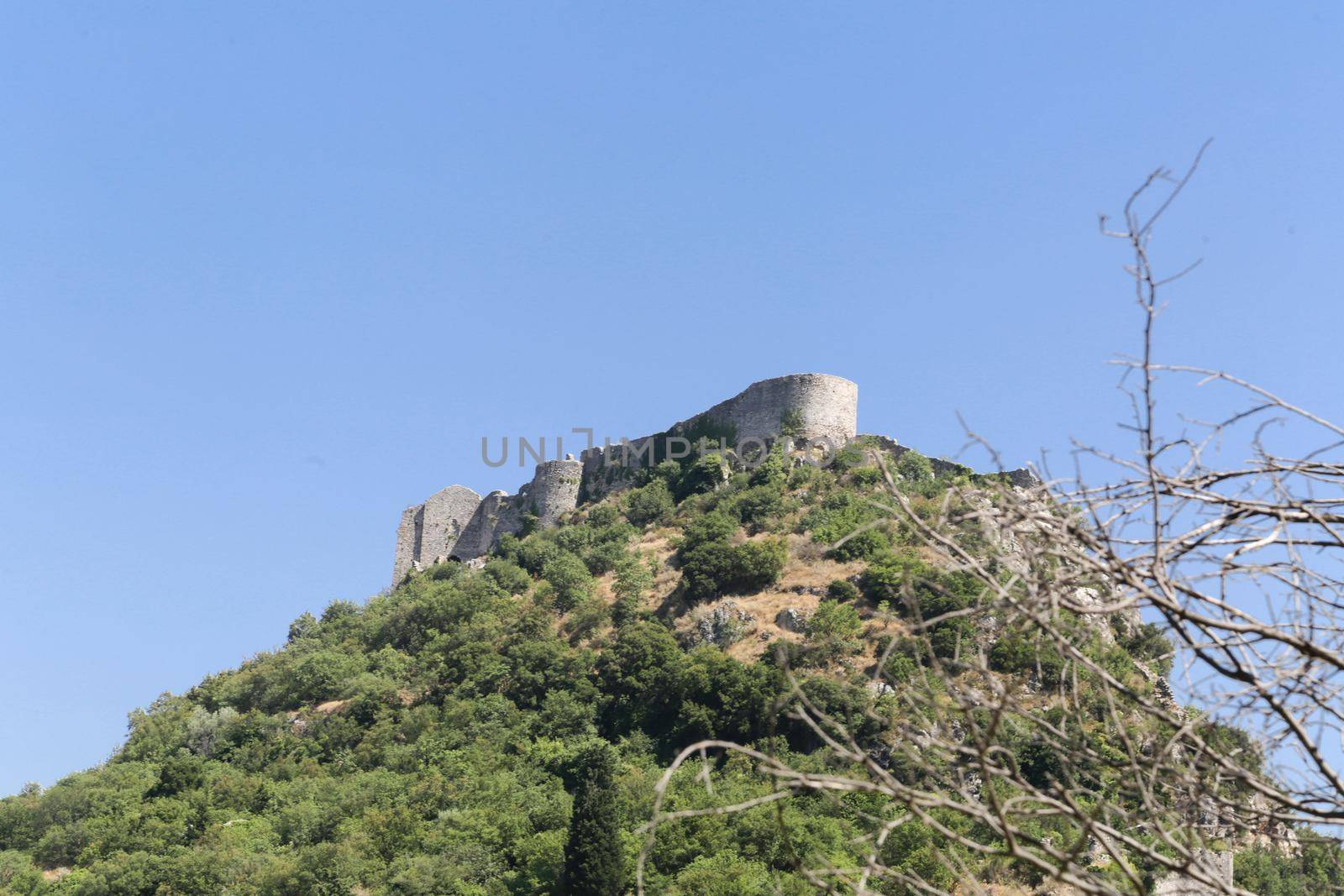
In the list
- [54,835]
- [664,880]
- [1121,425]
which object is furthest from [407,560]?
[1121,425]

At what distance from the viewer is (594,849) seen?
25.7m

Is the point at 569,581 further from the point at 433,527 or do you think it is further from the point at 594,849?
the point at 594,849

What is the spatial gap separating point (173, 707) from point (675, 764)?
4409 cm

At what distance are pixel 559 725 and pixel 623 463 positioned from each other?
52.7 ft

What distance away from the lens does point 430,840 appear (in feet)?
92.9

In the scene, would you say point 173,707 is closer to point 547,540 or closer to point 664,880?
point 547,540

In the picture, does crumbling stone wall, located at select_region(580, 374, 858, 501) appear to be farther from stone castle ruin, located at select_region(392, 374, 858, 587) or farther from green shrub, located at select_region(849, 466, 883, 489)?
green shrub, located at select_region(849, 466, 883, 489)

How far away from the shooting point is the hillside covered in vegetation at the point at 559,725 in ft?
87.1

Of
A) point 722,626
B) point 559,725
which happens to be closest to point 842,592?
point 722,626

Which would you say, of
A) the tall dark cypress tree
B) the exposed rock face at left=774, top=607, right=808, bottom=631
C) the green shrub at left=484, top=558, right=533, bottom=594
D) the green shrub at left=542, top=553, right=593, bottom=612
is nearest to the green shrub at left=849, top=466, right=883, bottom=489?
the exposed rock face at left=774, top=607, right=808, bottom=631

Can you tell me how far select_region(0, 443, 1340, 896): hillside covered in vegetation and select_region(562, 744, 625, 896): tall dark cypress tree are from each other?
5 centimetres

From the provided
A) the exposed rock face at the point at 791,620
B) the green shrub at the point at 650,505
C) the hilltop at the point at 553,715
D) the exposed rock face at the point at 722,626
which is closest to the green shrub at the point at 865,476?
the hilltop at the point at 553,715

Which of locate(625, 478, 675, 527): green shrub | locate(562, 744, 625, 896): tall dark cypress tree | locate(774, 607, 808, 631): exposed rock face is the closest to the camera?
locate(562, 744, 625, 896): tall dark cypress tree

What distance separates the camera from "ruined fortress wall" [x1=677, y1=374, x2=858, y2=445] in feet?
142
